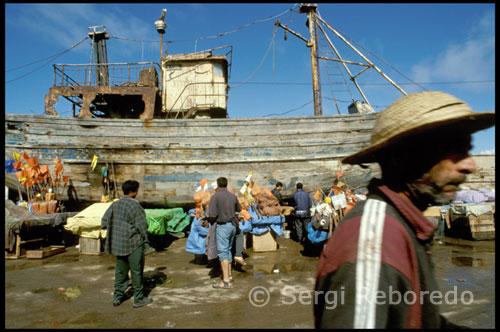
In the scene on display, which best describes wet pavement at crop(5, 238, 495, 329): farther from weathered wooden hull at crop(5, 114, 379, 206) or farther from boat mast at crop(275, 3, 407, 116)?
boat mast at crop(275, 3, 407, 116)

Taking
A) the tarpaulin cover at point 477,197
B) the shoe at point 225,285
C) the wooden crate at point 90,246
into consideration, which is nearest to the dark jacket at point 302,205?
the shoe at point 225,285

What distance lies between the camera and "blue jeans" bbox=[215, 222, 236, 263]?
5043 millimetres

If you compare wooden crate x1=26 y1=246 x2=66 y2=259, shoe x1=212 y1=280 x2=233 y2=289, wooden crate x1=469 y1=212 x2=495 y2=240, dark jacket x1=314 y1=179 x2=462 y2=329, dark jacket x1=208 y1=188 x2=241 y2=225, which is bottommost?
wooden crate x1=26 y1=246 x2=66 y2=259

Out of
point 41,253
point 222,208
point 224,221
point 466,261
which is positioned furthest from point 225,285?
point 466,261

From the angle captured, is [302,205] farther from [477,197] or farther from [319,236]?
[477,197]

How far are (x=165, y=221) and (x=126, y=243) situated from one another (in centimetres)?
373

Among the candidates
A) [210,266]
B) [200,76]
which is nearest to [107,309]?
[210,266]

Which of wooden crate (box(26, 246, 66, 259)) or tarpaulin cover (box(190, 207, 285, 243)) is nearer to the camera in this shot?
wooden crate (box(26, 246, 66, 259))

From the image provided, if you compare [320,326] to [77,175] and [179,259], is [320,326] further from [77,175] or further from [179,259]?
[77,175]

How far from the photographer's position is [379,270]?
2.90ft

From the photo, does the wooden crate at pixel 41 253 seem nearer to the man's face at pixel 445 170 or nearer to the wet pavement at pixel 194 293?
the wet pavement at pixel 194 293

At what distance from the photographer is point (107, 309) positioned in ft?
13.5

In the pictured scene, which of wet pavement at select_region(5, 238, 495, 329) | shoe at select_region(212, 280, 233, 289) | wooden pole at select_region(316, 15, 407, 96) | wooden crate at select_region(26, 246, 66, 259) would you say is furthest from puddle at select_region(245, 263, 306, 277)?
wooden pole at select_region(316, 15, 407, 96)

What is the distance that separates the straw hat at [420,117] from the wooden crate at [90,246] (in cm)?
794
